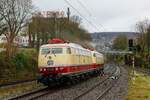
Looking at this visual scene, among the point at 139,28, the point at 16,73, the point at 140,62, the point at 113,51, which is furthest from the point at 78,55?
the point at 113,51

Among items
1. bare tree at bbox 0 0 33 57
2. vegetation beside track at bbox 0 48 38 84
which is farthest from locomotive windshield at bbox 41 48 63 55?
bare tree at bbox 0 0 33 57

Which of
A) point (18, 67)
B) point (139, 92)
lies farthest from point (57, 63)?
point (18, 67)

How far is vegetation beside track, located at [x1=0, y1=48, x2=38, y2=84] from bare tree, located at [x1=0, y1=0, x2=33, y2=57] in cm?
131

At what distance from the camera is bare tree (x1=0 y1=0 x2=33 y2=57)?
4484 centimetres

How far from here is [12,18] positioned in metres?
46.3

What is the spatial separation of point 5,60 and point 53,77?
15.9 meters

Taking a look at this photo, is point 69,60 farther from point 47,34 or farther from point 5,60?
point 47,34

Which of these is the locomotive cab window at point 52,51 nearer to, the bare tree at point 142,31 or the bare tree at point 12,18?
the bare tree at point 12,18

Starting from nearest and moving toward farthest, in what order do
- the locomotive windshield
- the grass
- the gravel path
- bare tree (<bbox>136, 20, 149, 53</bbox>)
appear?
the grass < the gravel path < the locomotive windshield < bare tree (<bbox>136, 20, 149, 53</bbox>)

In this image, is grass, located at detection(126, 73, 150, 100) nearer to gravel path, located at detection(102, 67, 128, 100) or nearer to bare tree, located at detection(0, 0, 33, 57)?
gravel path, located at detection(102, 67, 128, 100)

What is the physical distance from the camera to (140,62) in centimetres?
11000

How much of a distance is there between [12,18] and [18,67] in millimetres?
5774

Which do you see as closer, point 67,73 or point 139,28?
point 67,73

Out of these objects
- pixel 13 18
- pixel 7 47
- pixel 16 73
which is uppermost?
pixel 13 18
